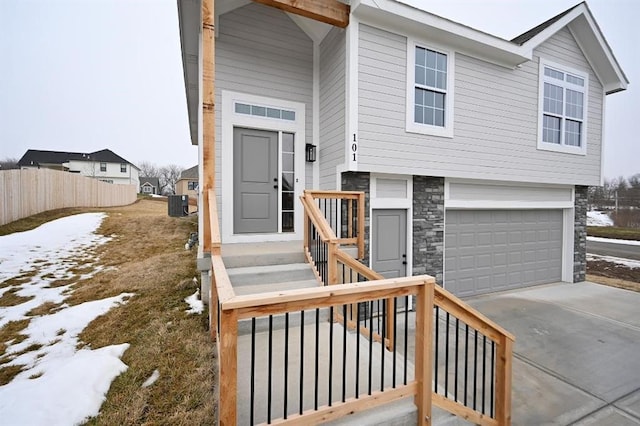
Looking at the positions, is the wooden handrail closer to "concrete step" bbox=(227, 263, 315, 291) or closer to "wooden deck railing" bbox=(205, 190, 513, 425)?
"wooden deck railing" bbox=(205, 190, 513, 425)

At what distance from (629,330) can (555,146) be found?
166 inches

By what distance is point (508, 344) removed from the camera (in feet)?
8.64

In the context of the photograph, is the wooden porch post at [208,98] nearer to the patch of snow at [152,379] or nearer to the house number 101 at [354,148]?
the patch of snow at [152,379]

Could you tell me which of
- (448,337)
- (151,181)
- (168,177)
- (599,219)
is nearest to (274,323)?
(448,337)

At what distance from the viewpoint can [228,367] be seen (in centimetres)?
158

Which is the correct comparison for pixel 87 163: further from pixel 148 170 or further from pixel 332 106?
pixel 332 106

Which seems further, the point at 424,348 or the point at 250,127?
the point at 250,127

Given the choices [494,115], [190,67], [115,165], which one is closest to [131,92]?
[115,165]

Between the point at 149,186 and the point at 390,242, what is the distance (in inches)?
2037

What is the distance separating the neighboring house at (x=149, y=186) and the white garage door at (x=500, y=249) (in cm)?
5136

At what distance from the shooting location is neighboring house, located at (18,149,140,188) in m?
34.3

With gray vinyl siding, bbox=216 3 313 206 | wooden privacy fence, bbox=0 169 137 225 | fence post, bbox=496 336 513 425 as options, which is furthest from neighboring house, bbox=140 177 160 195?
fence post, bbox=496 336 513 425

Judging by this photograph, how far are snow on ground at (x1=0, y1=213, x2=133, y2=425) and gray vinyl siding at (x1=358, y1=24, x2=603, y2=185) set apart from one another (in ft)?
14.2

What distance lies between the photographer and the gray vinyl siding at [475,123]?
16.7 feet
